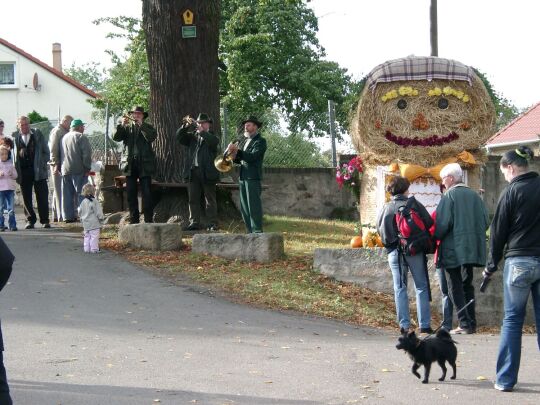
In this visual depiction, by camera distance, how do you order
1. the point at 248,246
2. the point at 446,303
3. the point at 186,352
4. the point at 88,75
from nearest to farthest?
the point at 186,352
the point at 446,303
the point at 248,246
the point at 88,75

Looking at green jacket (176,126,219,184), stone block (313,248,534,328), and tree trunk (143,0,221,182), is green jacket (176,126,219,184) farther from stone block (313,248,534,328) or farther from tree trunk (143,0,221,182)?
stone block (313,248,534,328)

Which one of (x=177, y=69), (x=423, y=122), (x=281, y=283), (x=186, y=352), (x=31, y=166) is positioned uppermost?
(x=177, y=69)

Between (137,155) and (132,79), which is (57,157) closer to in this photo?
(137,155)

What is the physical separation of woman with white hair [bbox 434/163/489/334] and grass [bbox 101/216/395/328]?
1.09m

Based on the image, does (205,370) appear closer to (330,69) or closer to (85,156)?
(85,156)

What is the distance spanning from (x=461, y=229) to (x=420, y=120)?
331 centimetres

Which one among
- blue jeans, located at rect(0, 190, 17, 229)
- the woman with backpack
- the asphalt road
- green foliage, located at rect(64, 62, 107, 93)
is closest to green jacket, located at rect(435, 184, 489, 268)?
the woman with backpack

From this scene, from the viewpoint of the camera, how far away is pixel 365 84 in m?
14.3

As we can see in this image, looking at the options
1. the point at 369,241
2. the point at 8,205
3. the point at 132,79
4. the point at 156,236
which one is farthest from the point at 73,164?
the point at 132,79

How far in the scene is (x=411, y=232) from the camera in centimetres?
1040

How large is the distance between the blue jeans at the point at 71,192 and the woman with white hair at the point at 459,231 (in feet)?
26.0

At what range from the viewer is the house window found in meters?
Result: 55.2

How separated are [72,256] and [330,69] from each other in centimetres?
2979

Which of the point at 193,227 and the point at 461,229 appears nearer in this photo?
the point at 461,229
